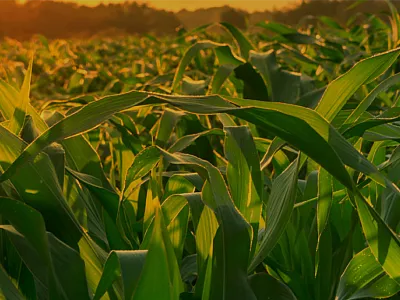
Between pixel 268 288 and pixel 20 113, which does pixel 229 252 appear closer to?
pixel 268 288

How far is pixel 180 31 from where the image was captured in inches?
133

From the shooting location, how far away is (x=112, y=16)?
130 ft

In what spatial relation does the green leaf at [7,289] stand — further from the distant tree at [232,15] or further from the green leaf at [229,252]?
the distant tree at [232,15]

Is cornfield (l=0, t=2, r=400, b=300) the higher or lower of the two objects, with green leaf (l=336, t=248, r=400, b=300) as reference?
higher

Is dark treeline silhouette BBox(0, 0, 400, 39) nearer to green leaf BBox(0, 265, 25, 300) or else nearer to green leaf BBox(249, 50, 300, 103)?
green leaf BBox(249, 50, 300, 103)

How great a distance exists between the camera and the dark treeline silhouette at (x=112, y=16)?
37969 millimetres

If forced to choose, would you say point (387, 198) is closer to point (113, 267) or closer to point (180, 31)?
point (113, 267)

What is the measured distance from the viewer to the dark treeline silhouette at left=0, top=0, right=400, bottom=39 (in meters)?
38.0

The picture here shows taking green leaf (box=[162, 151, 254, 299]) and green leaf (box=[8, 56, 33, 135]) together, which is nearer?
green leaf (box=[162, 151, 254, 299])

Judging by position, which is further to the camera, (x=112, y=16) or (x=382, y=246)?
(x=112, y=16)

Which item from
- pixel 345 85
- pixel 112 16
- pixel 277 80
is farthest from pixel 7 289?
pixel 112 16

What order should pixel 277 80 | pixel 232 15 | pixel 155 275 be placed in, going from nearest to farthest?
pixel 155 275 < pixel 277 80 < pixel 232 15

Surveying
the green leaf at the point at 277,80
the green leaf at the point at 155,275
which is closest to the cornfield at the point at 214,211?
the green leaf at the point at 155,275

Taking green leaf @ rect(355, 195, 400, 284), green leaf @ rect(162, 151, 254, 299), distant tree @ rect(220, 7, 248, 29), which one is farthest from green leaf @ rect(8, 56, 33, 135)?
distant tree @ rect(220, 7, 248, 29)
